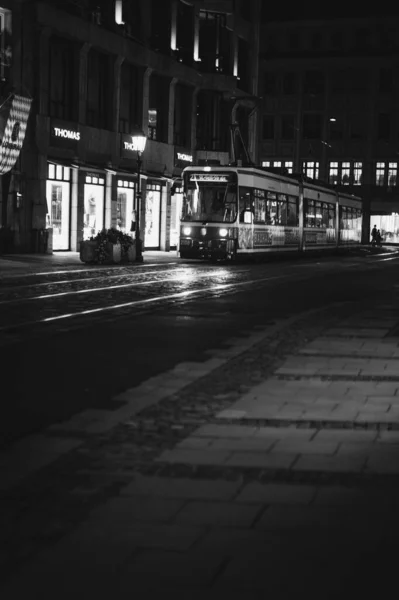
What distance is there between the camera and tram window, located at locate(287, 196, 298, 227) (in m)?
46.3

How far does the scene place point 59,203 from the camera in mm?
46656

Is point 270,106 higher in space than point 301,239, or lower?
higher

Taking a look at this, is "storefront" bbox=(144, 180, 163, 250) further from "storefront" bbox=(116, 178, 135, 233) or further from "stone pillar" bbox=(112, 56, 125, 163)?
"stone pillar" bbox=(112, 56, 125, 163)

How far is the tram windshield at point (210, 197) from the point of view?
1590 inches

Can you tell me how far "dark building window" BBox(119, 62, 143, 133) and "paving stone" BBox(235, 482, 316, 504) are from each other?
46.9 metres

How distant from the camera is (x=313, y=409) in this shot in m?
8.70

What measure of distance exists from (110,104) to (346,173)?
5303cm

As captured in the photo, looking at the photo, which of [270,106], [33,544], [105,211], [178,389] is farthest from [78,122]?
[270,106]

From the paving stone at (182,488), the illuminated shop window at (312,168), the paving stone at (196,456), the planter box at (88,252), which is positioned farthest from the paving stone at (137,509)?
the illuminated shop window at (312,168)

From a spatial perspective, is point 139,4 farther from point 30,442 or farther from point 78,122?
point 30,442

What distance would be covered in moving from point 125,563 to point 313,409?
4250 mm

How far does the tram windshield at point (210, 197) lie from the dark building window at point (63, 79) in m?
7.89

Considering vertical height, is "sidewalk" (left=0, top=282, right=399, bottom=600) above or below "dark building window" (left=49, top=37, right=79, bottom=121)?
below

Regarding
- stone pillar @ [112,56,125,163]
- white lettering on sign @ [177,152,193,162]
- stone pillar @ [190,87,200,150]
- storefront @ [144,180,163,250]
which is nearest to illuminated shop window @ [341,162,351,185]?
stone pillar @ [190,87,200,150]
